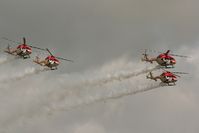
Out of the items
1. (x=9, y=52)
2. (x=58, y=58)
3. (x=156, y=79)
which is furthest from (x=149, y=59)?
(x=9, y=52)

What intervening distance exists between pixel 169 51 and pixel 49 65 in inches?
1130

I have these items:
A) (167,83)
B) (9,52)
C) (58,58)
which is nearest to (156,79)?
(167,83)

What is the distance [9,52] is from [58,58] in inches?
458

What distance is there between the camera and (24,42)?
550 ft

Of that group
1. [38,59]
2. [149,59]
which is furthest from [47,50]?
[149,59]

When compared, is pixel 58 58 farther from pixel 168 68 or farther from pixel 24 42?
pixel 168 68

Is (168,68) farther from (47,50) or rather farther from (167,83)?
(47,50)

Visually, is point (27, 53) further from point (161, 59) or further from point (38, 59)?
point (161, 59)

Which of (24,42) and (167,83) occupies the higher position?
(24,42)

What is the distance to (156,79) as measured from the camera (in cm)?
17050

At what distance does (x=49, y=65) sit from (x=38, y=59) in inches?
153

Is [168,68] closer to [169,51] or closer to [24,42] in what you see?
[169,51]

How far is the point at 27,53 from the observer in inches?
6481

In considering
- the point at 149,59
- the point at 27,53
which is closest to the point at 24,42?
the point at 27,53
